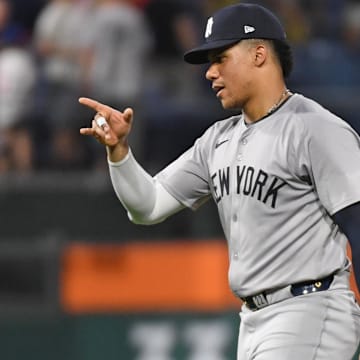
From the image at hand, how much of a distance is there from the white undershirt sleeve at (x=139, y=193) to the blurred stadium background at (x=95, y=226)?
3028 millimetres

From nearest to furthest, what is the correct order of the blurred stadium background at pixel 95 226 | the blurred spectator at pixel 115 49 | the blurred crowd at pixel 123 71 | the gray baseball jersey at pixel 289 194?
1. the gray baseball jersey at pixel 289 194
2. the blurred stadium background at pixel 95 226
3. the blurred crowd at pixel 123 71
4. the blurred spectator at pixel 115 49

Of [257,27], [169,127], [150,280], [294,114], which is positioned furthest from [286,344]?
[169,127]

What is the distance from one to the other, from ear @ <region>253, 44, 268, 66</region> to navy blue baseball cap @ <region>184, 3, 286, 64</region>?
39 millimetres

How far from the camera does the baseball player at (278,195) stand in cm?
383

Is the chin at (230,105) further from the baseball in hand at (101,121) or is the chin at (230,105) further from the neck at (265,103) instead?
the baseball in hand at (101,121)

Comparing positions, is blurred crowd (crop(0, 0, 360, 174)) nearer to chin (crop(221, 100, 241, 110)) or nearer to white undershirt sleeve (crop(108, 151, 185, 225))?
white undershirt sleeve (crop(108, 151, 185, 225))

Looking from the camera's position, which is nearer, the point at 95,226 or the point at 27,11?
the point at 95,226

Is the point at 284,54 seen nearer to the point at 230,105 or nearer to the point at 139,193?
the point at 230,105

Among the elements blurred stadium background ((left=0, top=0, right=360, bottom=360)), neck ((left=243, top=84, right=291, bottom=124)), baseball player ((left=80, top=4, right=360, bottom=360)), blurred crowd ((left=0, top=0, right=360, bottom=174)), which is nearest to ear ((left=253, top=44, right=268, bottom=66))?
baseball player ((left=80, top=4, right=360, bottom=360))

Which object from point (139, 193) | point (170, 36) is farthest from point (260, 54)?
point (170, 36)

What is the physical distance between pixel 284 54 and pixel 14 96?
448 centimetres

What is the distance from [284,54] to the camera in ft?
13.4

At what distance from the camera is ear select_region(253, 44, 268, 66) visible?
4.03 metres

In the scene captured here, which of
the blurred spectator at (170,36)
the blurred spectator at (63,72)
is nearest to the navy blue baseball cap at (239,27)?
the blurred spectator at (63,72)
